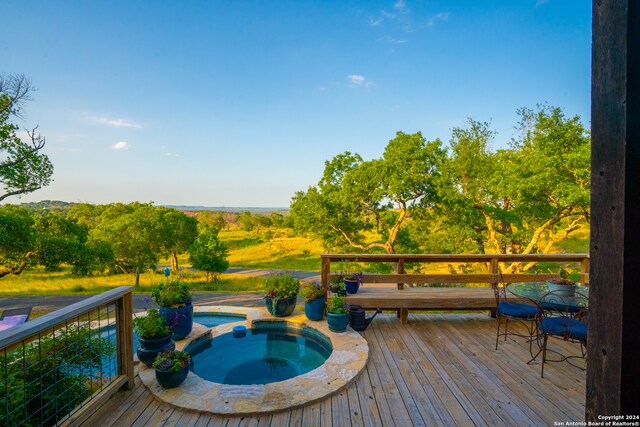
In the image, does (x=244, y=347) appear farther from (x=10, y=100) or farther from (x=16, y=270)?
(x=10, y=100)

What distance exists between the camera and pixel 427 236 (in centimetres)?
1423

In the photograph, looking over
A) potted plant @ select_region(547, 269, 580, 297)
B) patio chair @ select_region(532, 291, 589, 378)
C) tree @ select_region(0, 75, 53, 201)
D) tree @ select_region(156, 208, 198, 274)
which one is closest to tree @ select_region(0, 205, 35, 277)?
tree @ select_region(0, 75, 53, 201)

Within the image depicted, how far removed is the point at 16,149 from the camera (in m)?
8.42

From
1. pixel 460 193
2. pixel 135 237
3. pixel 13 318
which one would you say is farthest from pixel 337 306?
pixel 135 237

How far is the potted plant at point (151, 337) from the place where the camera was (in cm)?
310

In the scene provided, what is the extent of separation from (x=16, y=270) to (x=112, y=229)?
8.41m

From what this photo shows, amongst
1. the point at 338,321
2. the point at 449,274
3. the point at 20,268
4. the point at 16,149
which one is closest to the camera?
the point at 338,321

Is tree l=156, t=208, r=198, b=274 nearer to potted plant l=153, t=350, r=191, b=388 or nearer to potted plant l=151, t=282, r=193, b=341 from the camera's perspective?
potted plant l=151, t=282, r=193, b=341

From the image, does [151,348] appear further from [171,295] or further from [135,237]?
[135,237]

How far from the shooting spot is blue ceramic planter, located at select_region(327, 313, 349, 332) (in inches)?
161

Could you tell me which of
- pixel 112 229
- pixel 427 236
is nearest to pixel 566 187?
pixel 427 236

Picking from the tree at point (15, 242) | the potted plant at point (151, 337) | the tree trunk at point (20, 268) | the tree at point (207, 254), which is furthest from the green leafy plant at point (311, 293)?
the tree at point (207, 254)

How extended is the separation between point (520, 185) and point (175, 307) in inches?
431

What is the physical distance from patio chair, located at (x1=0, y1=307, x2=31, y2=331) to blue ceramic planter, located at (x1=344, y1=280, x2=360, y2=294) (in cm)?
523
